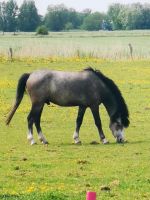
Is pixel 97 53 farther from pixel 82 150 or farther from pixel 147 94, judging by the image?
pixel 82 150

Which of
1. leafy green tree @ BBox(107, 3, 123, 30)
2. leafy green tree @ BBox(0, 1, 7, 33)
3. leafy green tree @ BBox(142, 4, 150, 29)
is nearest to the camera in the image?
leafy green tree @ BBox(0, 1, 7, 33)

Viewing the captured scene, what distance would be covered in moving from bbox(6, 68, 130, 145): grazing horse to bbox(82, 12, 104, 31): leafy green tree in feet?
467

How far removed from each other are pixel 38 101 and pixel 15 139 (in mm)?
1219

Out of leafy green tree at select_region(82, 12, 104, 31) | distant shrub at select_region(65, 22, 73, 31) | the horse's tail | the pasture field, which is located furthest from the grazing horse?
leafy green tree at select_region(82, 12, 104, 31)

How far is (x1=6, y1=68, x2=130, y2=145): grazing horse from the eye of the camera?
17.1 metres

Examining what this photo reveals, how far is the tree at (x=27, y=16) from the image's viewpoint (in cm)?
13450

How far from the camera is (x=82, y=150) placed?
1551 cm

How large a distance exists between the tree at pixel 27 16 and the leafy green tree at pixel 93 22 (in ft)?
71.7

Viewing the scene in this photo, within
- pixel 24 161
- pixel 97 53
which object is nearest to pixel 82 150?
pixel 24 161

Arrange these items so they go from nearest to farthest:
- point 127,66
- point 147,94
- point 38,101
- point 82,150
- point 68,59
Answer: point 82,150, point 38,101, point 147,94, point 127,66, point 68,59

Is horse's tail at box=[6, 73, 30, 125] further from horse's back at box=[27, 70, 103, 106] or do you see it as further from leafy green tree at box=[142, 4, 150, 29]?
leafy green tree at box=[142, 4, 150, 29]

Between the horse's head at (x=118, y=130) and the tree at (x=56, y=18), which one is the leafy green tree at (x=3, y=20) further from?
the horse's head at (x=118, y=130)

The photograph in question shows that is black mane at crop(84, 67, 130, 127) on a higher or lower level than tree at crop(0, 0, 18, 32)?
higher

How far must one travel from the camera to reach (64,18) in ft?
507
